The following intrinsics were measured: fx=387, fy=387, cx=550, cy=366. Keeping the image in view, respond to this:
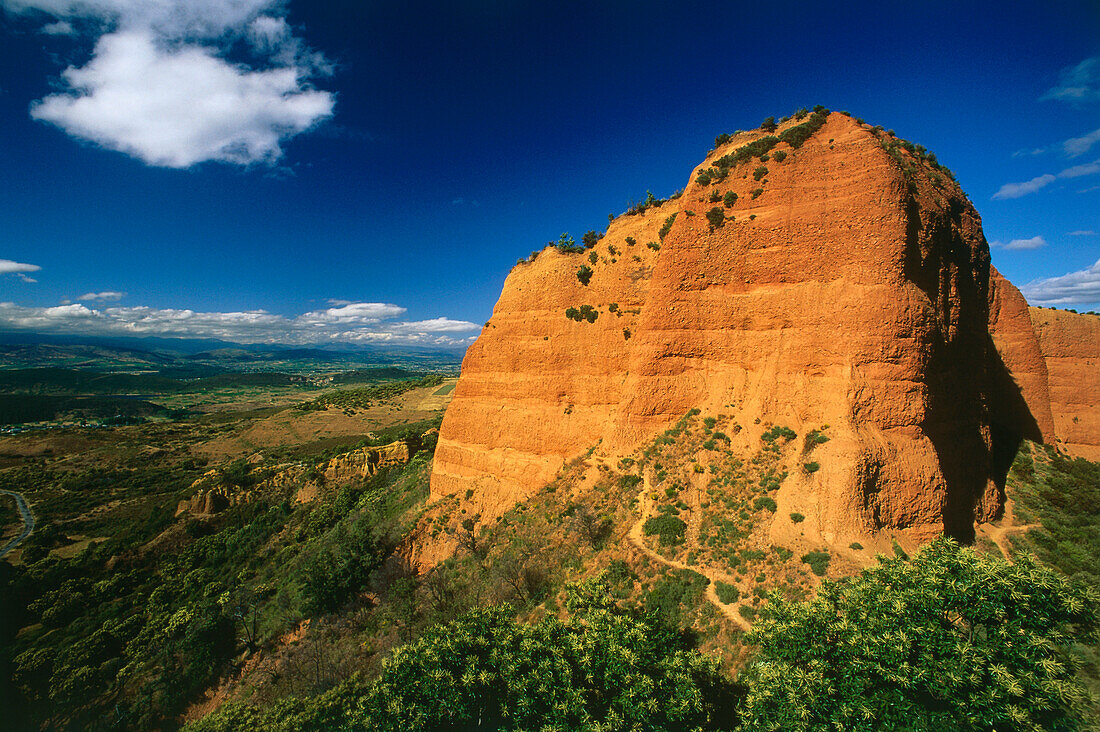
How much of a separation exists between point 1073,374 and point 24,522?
118 m

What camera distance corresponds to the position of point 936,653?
432 inches

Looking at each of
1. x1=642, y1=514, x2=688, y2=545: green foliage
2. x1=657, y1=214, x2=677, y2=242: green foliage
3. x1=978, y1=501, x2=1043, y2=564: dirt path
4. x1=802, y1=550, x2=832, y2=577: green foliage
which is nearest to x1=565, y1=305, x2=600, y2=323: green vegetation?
x1=657, y1=214, x2=677, y2=242: green foliage

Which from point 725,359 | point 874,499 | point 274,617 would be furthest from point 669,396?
point 274,617

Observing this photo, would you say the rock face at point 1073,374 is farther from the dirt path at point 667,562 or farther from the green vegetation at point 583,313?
the green vegetation at point 583,313

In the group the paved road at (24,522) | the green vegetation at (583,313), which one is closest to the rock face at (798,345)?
the green vegetation at (583,313)

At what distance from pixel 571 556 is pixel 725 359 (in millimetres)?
15308

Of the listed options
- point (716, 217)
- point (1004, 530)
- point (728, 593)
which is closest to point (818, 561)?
point (728, 593)

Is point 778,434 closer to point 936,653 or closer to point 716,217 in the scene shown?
point 936,653

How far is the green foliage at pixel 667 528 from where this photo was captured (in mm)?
20703

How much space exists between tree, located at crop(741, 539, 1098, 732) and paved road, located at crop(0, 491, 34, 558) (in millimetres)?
77851

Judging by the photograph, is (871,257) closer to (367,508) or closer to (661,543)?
(661,543)

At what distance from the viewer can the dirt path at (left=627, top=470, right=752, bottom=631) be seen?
16.9 metres

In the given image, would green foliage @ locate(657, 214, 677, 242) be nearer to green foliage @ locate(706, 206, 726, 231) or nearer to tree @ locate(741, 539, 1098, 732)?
green foliage @ locate(706, 206, 726, 231)

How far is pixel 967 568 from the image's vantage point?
38.3 feet
